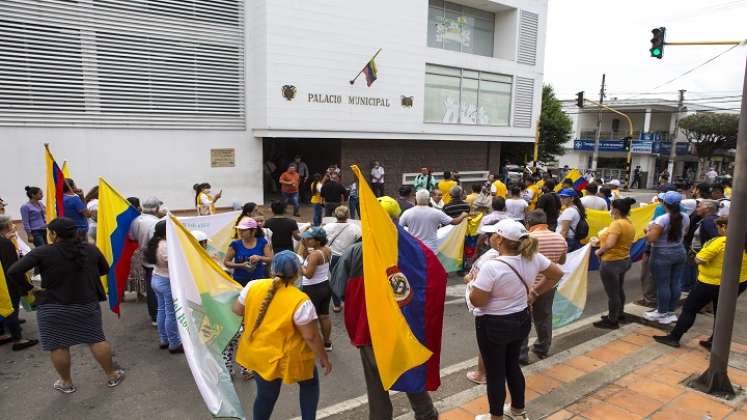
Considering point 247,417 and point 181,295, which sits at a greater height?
point 181,295

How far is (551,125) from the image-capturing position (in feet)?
116

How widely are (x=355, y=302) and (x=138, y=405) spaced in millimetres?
2376

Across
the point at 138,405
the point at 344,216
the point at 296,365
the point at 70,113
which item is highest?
the point at 70,113

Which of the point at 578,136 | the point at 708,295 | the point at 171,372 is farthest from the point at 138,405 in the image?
the point at 578,136

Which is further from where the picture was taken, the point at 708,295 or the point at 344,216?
the point at 344,216

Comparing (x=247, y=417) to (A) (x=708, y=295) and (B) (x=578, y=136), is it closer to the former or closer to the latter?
(A) (x=708, y=295)

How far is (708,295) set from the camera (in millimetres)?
5246

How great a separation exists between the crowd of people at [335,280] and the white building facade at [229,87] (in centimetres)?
607

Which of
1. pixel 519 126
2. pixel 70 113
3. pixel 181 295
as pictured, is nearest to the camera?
pixel 181 295

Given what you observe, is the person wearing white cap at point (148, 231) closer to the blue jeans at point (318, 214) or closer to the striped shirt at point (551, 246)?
the striped shirt at point (551, 246)

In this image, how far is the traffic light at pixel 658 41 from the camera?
13.2 metres

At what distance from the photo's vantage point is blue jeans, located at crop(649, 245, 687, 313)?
19.9 feet

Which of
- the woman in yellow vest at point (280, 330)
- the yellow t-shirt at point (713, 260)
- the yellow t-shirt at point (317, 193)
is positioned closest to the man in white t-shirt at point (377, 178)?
the yellow t-shirt at point (317, 193)

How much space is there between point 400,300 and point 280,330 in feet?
2.73
